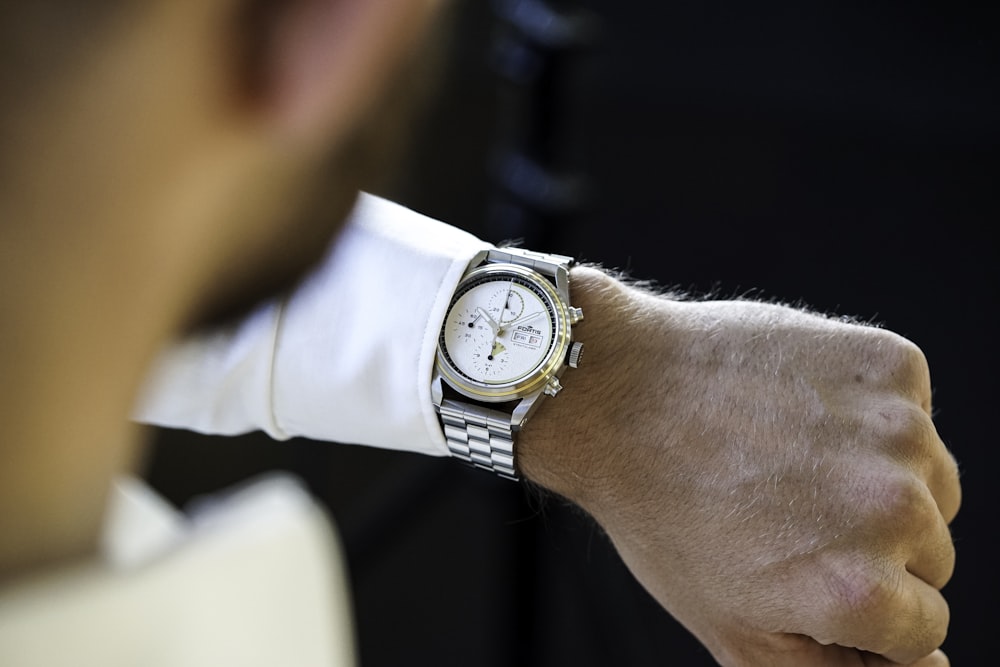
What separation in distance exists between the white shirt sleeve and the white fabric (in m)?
0.13

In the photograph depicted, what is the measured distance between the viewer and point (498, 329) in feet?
2.35

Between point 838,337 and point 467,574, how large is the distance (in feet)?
3.93

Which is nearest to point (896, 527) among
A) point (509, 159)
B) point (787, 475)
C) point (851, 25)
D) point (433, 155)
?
point (787, 475)

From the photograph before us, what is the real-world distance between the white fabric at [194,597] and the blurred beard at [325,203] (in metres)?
0.14

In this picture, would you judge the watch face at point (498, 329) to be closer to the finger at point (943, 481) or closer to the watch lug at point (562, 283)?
the watch lug at point (562, 283)

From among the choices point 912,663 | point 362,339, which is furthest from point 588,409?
point 912,663

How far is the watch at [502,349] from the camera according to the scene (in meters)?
0.70

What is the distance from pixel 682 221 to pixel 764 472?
1.04 metres

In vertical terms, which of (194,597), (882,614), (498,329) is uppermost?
(498,329)

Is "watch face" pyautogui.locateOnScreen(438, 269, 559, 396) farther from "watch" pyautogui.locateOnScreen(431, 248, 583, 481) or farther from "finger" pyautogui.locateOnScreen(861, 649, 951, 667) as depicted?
"finger" pyautogui.locateOnScreen(861, 649, 951, 667)

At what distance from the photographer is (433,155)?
5.45 feet

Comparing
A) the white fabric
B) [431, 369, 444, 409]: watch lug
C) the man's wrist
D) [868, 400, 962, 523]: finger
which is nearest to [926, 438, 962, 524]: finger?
[868, 400, 962, 523]: finger

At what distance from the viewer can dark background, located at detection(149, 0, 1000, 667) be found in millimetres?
1044

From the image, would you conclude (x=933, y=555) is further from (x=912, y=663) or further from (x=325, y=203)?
(x=325, y=203)
